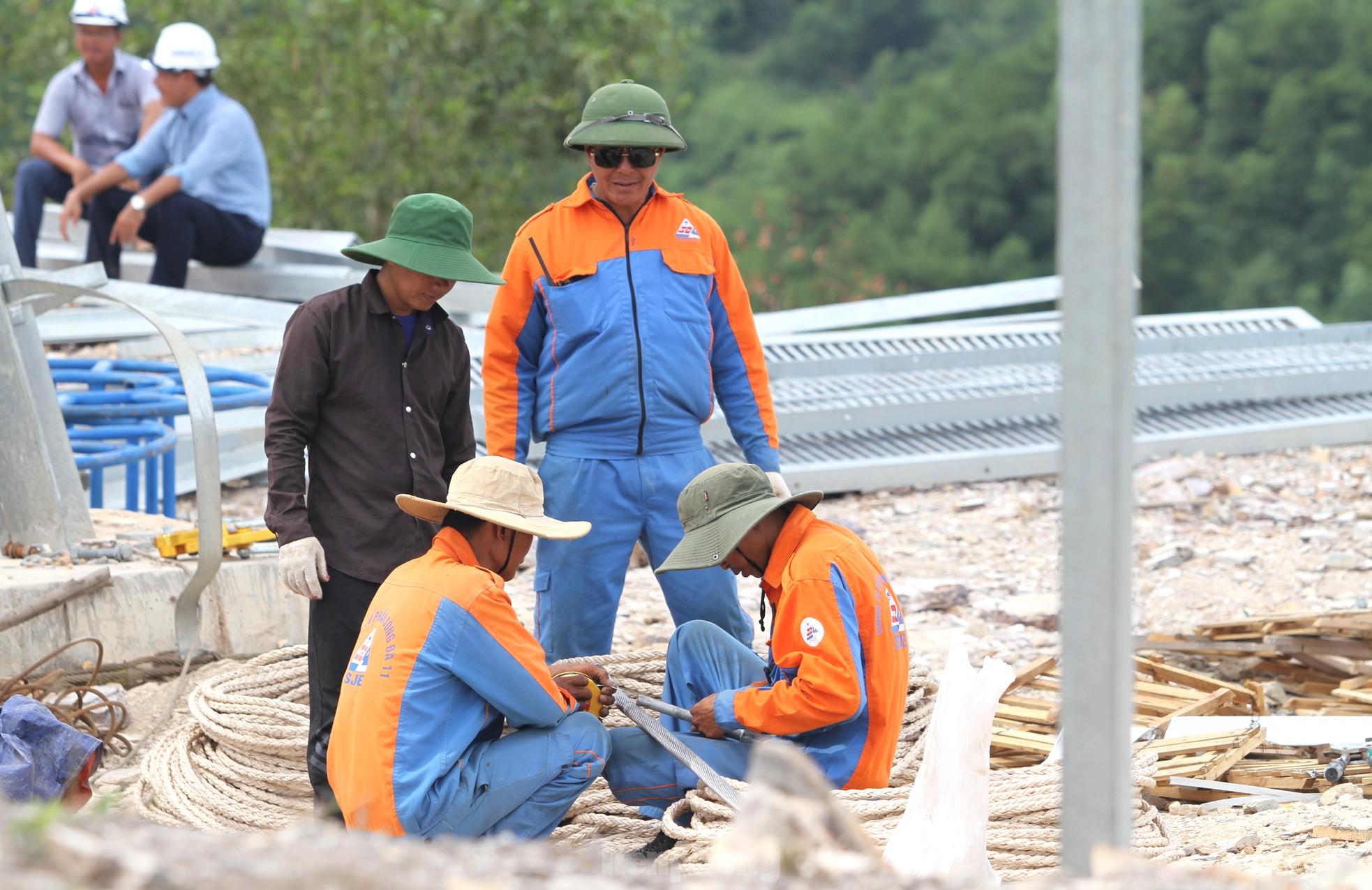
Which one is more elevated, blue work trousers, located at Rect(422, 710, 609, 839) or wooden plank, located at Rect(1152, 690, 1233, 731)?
blue work trousers, located at Rect(422, 710, 609, 839)

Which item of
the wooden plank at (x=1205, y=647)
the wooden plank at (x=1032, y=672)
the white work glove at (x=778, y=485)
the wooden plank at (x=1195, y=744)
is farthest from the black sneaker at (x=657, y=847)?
the wooden plank at (x=1205, y=647)

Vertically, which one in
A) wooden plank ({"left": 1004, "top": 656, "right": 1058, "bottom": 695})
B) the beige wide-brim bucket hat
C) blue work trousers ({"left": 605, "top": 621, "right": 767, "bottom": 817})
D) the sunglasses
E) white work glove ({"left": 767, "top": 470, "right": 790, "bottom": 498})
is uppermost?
the sunglasses

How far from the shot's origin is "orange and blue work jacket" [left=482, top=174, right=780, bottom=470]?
4.30 metres

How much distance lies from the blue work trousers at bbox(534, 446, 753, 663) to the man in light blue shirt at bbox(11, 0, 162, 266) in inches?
224

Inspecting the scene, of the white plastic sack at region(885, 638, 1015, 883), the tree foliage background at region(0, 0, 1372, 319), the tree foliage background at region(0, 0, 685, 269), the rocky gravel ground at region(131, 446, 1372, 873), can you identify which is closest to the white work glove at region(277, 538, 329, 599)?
the white plastic sack at region(885, 638, 1015, 883)

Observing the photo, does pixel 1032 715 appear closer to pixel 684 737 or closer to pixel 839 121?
pixel 684 737

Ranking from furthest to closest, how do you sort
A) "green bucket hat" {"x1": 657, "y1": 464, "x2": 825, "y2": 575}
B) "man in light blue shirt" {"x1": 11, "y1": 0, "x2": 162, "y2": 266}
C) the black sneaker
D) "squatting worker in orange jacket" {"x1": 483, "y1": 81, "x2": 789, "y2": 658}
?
"man in light blue shirt" {"x1": 11, "y1": 0, "x2": 162, "y2": 266} < "squatting worker in orange jacket" {"x1": 483, "y1": 81, "x2": 789, "y2": 658} < the black sneaker < "green bucket hat" {"x1": 657, "y1": 464, "x2": 825, "y2": 575}

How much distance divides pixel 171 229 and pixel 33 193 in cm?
135

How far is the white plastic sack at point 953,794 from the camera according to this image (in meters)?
3.08

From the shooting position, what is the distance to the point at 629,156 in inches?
168

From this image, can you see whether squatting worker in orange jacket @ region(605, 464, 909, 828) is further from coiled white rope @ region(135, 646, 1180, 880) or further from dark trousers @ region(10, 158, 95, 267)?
dark trousers @ region(10, 158, 95, 267)

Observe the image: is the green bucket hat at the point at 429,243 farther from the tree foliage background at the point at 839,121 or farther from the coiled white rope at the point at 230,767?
the tree foliage background at the point at 839,121

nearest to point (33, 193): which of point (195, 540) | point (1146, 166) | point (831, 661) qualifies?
point (195, 540)

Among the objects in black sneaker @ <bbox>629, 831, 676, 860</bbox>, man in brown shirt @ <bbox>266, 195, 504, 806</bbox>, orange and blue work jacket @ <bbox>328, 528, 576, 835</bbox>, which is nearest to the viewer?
orange and blue work jacket @ <bbox>328, 528, 576, 835</bbox>
